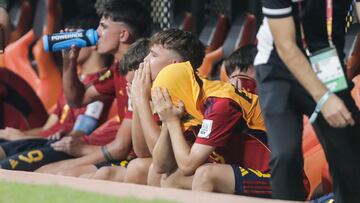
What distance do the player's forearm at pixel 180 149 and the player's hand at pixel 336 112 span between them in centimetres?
88

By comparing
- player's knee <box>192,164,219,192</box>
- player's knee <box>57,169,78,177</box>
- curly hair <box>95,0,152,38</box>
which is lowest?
player's knee <box>57,169,78,177</box>

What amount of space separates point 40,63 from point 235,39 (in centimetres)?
166

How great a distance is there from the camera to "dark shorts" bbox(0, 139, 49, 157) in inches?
282

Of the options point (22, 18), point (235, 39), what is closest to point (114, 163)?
point (235, 39)

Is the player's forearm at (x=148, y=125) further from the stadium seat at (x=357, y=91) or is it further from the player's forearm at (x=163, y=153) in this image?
the stadium seat at (x=357, y=91)

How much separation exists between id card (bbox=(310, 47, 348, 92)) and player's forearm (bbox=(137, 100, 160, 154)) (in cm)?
116

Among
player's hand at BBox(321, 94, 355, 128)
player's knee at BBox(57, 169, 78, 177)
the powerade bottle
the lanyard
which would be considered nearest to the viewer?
player's hand at BBox(321, 94, 355, 128)

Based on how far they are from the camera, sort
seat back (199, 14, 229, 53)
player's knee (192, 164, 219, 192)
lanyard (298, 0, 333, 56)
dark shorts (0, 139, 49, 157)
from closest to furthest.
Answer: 1. lanyard (298, 0, 333, 56)
2. player's knee (192, 164, 219, 192)
3. dark shorts (0, 139, 49, 157)
4. seat back (199, 14, 229, 53)

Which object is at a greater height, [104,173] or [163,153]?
[163,153]

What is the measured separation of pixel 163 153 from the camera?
5250mm

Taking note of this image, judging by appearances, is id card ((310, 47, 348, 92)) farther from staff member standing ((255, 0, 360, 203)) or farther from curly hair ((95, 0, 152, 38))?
curly hair ((95, 0, 152, 38))

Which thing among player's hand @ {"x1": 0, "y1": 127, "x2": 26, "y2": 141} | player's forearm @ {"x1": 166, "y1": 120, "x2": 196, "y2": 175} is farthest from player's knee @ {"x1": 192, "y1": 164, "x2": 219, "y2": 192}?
player's hand @ {"x1": 0, "y1": 127, "x2": 26, "y2": 141}

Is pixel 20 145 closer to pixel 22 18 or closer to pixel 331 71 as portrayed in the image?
pixel 22 18

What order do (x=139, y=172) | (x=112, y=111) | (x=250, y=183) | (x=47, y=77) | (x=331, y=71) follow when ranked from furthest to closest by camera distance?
1. (x=47, y=77)
2. (x=112, y=111)
3. (x=139, y=172)
4. (x=250, y=183)
5. (x=331, y=71)
